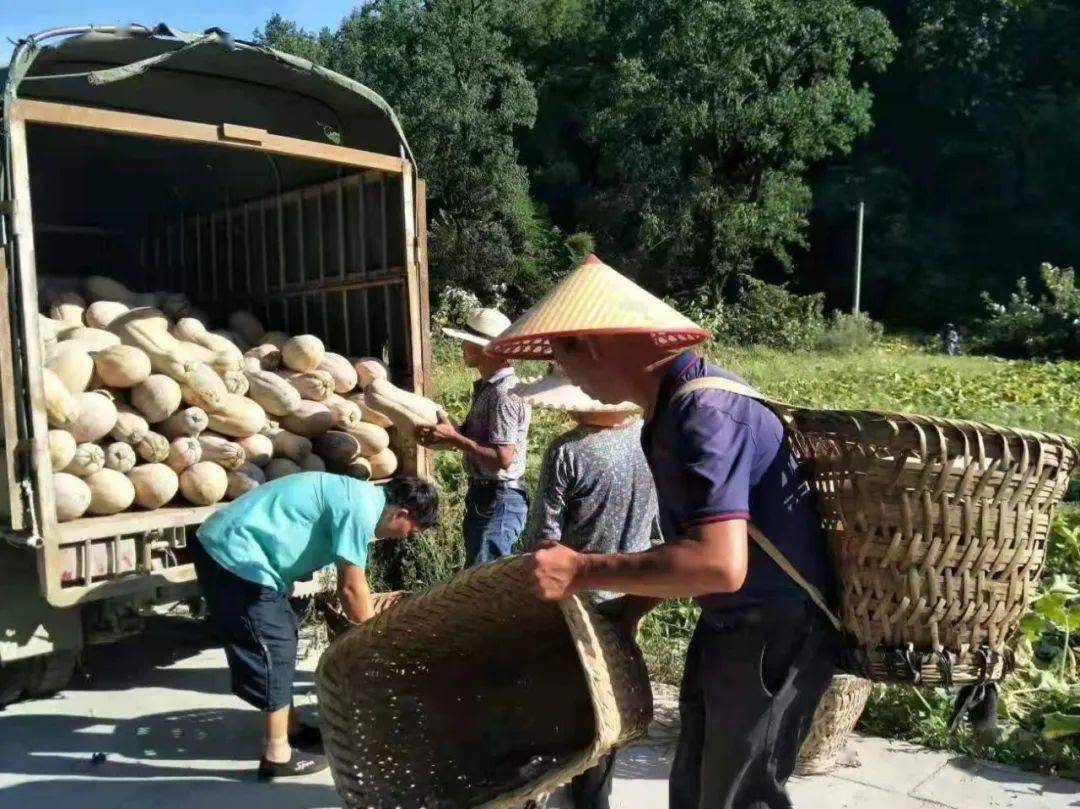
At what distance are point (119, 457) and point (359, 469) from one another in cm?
123

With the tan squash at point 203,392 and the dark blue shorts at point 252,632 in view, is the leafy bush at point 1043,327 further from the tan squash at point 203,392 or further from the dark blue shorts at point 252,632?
the dark blue shorts at point 252,632

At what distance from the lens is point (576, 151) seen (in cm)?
3881

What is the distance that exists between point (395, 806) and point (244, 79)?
4499 millimetres

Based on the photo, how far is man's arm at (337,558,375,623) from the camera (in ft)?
13.1

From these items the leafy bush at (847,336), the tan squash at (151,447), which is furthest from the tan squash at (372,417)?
the leafy bush at (847,336)

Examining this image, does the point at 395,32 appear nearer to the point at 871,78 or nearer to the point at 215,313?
the point at 871,78

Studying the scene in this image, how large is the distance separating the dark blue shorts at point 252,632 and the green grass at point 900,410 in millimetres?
1567

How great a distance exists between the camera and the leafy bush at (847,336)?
83.1 ft

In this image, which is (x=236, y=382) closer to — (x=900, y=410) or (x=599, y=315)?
(x=599, y=315)

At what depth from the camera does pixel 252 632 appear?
4.30m

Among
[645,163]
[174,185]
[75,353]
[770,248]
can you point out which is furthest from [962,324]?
[75,353]

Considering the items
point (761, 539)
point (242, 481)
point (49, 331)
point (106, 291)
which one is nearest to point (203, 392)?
point (242, 481)

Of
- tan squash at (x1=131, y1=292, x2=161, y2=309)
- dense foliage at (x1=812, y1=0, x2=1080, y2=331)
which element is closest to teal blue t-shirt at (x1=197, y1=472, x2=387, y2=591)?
tan squash at (x1=131, y1=292, x2=161, y2=309)

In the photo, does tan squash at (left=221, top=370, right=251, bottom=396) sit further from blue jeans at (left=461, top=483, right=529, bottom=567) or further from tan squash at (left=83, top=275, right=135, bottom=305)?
tan squash at (left=83, top=275, right=135, bottom=305)
